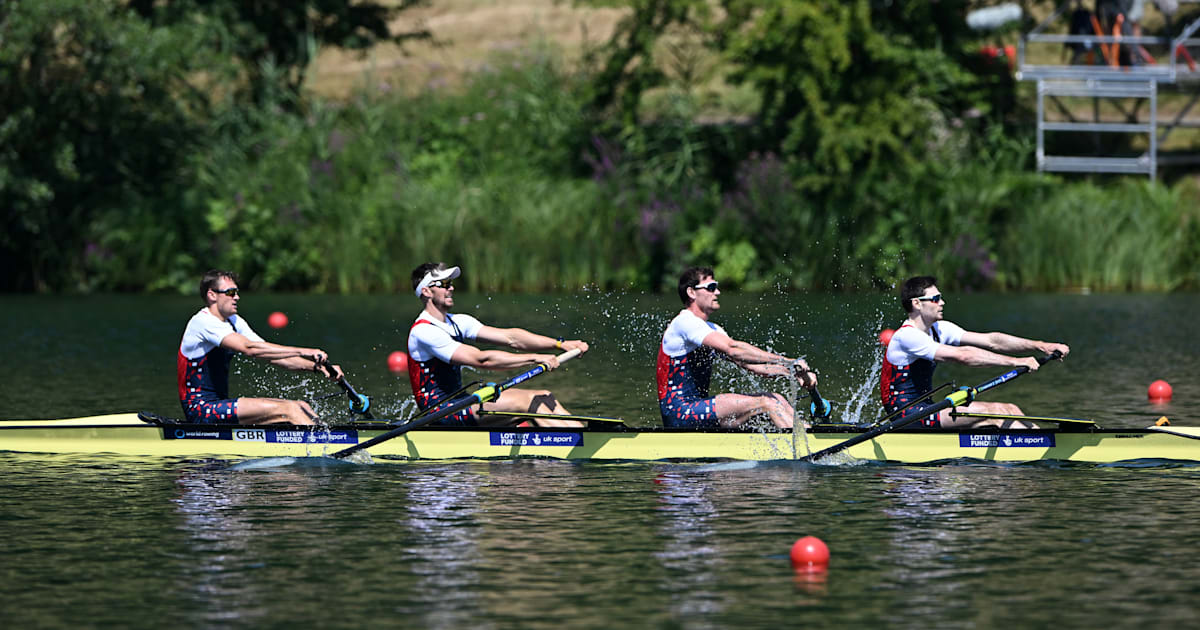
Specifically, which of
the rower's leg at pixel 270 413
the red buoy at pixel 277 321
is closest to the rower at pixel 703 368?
the rower's leg at pixel 270 413

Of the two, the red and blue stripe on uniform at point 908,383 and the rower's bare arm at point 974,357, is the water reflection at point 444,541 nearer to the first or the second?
the red and blue stripe on uniform at point 908,383

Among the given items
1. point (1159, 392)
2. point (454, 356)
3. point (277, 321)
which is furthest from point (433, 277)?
point (277, 321)

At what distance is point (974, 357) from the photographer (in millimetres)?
14930

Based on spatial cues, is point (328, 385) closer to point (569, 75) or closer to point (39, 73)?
point (39, 73)

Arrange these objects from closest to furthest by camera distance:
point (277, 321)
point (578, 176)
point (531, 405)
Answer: point (531, 405) → point (277, 321) → point (578, 176)

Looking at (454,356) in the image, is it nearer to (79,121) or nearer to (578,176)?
(578,176)

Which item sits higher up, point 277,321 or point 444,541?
point 277,321

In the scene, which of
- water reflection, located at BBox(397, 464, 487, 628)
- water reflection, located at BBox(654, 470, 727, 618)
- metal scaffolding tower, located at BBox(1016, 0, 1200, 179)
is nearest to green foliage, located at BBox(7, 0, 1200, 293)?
metal scaffolding tower, located at BBox(1016, 0, 1200, 179)

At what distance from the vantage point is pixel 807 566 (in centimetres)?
1102

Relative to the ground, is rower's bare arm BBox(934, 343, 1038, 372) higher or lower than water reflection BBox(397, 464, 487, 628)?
higher

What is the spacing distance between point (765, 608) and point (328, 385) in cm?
1384

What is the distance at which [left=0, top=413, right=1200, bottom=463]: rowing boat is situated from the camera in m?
15.1

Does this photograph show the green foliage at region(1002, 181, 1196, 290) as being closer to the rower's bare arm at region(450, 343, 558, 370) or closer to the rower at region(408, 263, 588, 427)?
the rower at region(408, 263, 588, 427)

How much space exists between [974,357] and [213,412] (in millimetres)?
6878
